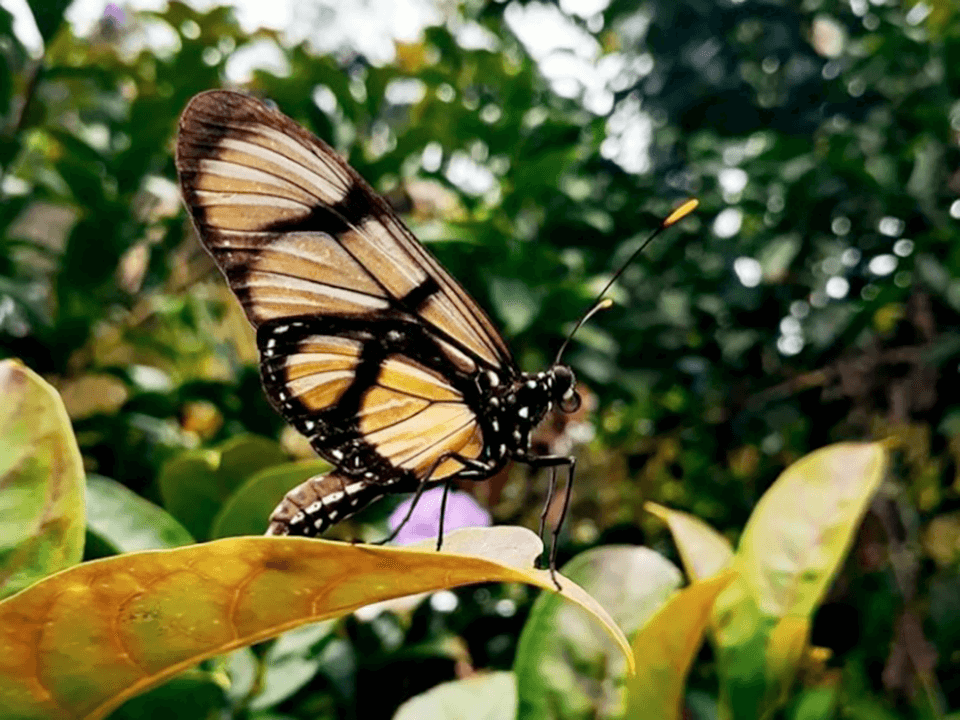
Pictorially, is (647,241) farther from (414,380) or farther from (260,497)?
(260,497)

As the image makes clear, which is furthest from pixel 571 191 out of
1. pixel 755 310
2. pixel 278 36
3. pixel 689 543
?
pixel 689 543

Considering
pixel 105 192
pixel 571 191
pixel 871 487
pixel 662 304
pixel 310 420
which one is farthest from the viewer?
pixel 662 304

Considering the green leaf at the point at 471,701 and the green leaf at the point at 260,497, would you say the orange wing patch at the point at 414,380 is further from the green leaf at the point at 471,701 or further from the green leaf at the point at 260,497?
the green leaf at the point at 471,701

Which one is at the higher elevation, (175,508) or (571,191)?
(571,191)

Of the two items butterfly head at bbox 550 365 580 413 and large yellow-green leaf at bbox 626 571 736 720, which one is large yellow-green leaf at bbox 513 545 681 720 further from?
butterfly head at bbox 550 365 580 413

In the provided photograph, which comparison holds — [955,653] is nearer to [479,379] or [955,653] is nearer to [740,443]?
[740,443]

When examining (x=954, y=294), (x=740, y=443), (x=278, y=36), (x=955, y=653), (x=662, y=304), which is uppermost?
(x=278, y=36)
